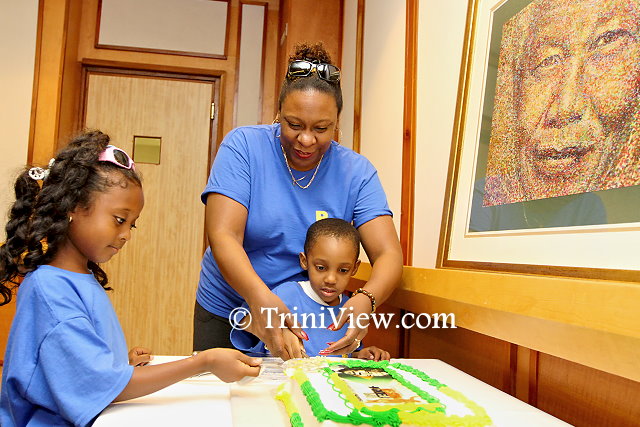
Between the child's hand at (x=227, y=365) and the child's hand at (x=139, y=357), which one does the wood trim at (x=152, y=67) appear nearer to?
the child's hand at (x=139, y=357)

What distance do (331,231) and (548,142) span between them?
1.89 ft

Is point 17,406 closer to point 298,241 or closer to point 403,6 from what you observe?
point 298,241

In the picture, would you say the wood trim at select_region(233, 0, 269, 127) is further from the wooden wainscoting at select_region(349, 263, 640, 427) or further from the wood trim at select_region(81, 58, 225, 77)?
the wooden wainscoting at select_region(349, 263, 640, 427)

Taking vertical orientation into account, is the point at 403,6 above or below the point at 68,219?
above

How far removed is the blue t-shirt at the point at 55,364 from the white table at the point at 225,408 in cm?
5

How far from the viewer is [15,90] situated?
12.1 ft

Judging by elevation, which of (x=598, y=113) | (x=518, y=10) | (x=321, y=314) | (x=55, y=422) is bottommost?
(x=55, y=422)

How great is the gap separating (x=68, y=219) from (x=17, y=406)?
349 mm

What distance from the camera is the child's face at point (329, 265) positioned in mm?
1439

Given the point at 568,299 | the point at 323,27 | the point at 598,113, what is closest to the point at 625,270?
the point at 568,299

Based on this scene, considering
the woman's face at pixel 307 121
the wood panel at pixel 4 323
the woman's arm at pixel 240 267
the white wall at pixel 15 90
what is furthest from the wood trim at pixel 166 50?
the woman's arm at pixel 240 267

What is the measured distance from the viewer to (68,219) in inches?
43.0

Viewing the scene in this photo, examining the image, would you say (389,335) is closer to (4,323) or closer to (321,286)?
(321,286)

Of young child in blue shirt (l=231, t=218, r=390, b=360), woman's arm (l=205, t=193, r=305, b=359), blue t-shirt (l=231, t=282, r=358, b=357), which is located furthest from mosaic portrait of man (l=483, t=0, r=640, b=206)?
woman's arm (l=205, t=193, r=305, b=359)
